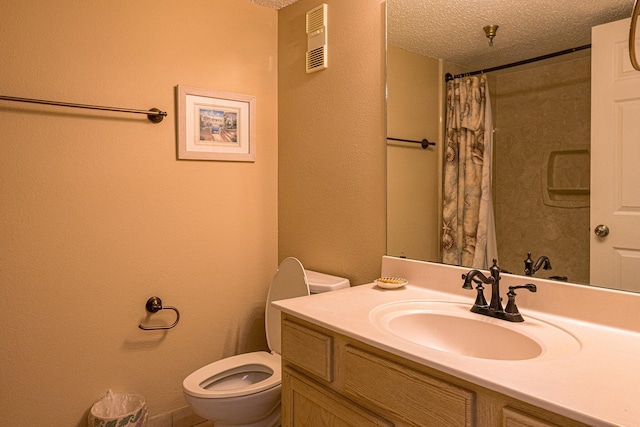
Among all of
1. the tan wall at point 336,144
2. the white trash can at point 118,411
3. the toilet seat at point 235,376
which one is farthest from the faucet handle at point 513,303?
the white trash can at point 118,411

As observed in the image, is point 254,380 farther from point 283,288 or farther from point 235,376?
point 283,288

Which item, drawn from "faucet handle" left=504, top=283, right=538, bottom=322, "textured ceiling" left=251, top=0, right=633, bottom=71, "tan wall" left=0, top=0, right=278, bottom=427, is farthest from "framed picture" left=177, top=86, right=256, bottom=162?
"faucet handle" left=504, top=283, right=538, bottom=322

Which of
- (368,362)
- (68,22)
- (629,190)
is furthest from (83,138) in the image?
(629,190)

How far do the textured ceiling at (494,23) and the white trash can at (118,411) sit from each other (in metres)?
2.03

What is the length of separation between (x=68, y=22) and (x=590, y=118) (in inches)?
81.6

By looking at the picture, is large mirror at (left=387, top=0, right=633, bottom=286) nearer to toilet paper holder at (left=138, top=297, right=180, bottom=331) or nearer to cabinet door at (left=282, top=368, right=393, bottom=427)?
cabinet door at (left=282, top=368, right=393, bottom=427)

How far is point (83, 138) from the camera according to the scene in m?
1.96

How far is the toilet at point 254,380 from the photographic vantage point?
181 centimetres

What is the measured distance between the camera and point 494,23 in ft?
5.25

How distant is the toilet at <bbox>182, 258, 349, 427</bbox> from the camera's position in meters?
1.81

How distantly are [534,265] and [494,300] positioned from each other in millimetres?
197

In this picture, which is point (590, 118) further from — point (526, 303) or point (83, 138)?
point (83, 138)

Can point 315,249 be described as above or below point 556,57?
below

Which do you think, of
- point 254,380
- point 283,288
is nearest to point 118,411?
point 254,380
